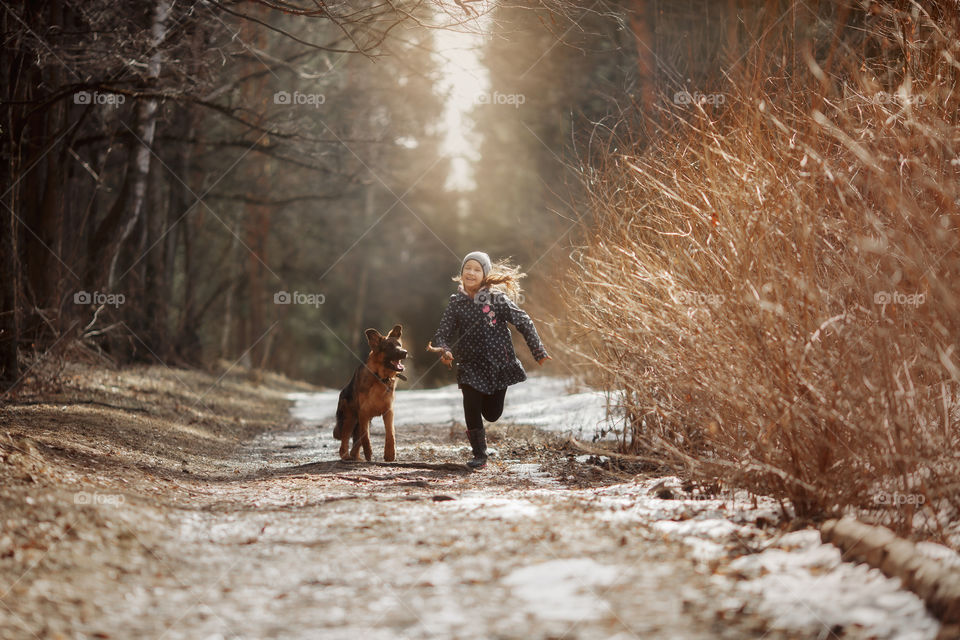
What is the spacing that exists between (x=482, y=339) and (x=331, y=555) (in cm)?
407

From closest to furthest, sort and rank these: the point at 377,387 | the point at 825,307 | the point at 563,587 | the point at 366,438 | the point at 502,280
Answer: the point at 563,587 → the point at 825,307 → the point at 377,387 → the point at 366,438 → the point at 502,280

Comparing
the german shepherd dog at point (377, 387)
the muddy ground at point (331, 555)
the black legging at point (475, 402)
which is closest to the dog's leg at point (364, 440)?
the german shepherd dog at point (377, 387)

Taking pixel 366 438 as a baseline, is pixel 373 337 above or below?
above

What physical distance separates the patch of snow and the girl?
4.03m

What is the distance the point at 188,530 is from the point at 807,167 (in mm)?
4050

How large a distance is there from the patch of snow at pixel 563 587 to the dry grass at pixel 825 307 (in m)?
0.89

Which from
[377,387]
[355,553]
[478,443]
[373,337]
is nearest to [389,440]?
[377,387]

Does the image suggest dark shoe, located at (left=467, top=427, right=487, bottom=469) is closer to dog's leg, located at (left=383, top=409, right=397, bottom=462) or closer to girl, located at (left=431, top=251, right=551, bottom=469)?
girl, located at (left=431, top=251, right=551, bottom=469)

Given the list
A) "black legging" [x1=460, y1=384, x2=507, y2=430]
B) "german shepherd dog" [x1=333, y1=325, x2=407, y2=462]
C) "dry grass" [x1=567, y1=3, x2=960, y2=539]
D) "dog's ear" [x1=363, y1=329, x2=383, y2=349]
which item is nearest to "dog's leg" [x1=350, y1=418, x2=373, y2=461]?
"german shepherd dog" [x1=333, y1=325, x2=407, y2=462]

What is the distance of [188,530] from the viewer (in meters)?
4.52

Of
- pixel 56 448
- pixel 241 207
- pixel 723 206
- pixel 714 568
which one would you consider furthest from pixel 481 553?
pixel 241 207

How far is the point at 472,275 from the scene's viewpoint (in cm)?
807

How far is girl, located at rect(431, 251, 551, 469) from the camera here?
7855 millimetres

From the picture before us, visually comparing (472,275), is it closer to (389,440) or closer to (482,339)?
(482,339)
